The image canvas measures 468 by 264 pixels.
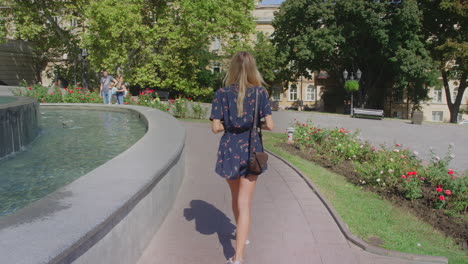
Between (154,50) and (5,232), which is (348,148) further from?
(154,50)

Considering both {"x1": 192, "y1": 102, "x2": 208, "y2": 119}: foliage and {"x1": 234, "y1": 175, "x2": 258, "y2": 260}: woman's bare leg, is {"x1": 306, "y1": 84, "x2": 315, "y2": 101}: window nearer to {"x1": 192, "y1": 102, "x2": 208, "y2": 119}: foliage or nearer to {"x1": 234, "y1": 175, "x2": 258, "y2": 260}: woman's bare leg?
{"x1": 192, "y1": 102, "x2": 208, "y2": 119}: foliage

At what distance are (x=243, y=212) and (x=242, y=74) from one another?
4.24ft

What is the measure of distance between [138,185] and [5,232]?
1.28 meters

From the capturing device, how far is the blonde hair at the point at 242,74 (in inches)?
142

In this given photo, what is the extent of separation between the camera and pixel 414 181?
6.14 meters

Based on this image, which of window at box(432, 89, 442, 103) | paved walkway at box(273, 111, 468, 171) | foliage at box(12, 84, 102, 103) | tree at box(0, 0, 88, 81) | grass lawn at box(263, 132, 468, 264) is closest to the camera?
grass lawn at box(263, 132, 468, 264)

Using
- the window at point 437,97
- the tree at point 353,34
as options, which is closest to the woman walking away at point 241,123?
the tree at point 353,34

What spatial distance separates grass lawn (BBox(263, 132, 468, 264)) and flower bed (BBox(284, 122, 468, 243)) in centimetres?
22

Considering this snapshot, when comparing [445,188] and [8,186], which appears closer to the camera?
[8,186]

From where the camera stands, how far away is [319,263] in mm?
3887

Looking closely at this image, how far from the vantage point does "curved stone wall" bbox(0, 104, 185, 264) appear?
2236mm

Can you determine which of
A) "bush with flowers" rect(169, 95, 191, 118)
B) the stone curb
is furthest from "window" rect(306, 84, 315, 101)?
the stone curb

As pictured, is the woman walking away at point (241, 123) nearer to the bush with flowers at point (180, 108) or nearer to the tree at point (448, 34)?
the bush with flowers at point (180, 108)

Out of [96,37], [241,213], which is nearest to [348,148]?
[241,213]
